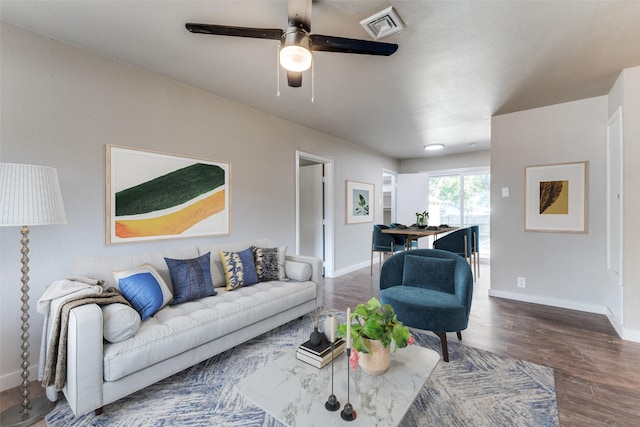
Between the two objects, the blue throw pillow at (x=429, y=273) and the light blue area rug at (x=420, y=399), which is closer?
the light blue area rug at (x=420, y=399)

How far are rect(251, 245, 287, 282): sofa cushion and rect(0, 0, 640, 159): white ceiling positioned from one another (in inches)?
68.2

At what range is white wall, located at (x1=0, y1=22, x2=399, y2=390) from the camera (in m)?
1.99

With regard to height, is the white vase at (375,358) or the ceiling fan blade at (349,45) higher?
the ceiling fan blade at (349,45)

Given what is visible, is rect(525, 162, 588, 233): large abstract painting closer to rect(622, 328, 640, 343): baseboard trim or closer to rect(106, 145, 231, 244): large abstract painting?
rect(622, 328, 640, 343): baseboard trim

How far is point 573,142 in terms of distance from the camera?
3422 mm

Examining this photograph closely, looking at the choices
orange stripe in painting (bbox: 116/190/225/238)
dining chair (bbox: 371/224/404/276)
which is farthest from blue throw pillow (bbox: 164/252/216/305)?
dining chair (bbox: 371/224/404/276)

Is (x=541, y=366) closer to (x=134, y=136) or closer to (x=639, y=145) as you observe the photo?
Result: (x=639, y=145)

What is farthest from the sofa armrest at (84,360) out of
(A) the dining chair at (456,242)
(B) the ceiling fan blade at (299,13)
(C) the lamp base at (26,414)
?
(A) the dining chair at (456,242)

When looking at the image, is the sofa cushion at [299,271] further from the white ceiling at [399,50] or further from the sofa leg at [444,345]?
the white ceiling at [399,50]

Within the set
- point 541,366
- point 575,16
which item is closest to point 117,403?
point 541,366

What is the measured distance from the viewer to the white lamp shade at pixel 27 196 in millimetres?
1578

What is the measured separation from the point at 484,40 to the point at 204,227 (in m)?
3.01

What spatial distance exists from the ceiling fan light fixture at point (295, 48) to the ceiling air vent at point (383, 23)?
1.79 ft

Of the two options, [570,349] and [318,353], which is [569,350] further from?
[318,353]
